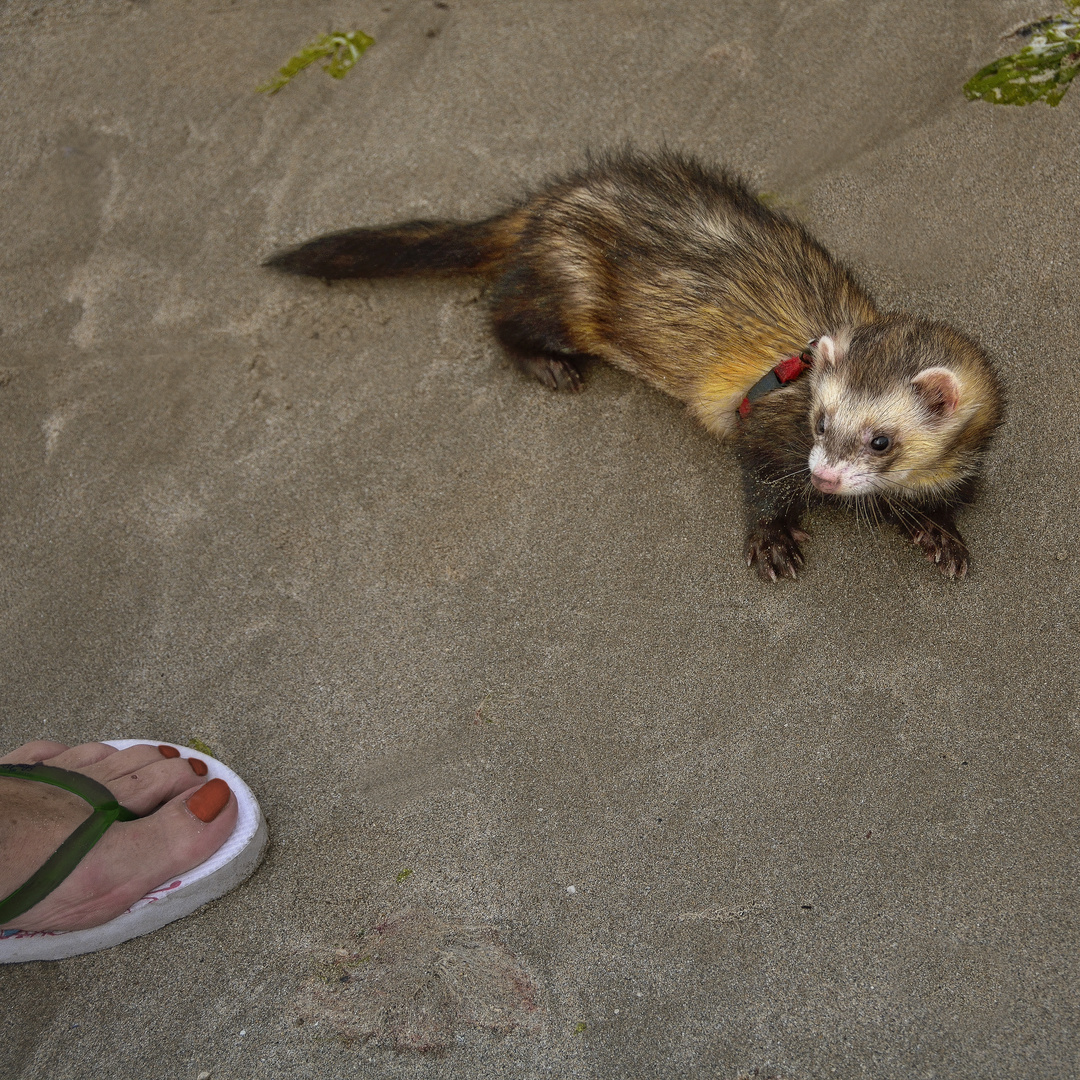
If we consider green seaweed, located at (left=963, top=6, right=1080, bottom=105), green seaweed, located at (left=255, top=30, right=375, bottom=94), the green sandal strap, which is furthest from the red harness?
green seaweed, located at (left=255, top=30, right=375, bottom=94)

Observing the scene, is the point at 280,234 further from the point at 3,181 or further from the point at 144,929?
the point at 144,929

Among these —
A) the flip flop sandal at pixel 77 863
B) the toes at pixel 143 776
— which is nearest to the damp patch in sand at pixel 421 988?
the flip flop sandal at pixel 77 863

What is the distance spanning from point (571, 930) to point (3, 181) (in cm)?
355

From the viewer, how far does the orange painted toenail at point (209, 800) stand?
2.18 meters

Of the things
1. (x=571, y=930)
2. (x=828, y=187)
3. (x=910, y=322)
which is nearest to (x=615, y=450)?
(x=910, y=322)

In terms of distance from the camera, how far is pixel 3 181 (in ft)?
11.8

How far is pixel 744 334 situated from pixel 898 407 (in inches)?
20.9

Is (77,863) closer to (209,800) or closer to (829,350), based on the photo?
(209,800)

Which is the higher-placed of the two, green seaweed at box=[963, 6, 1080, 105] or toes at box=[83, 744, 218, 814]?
green seaweed at box=[963, 6, 1080, 105]

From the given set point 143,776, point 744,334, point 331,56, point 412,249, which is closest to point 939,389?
point 744,334

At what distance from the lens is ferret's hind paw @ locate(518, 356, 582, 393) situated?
9.99 ft

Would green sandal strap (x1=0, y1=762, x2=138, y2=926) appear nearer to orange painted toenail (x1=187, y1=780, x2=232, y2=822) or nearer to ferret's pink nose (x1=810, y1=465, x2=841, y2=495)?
orange painted toenail (x1=187, y1=780, x2=232, y2=822)

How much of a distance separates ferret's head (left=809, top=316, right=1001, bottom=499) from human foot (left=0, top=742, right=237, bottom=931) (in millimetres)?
1797

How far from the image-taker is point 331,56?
12.1 feet
